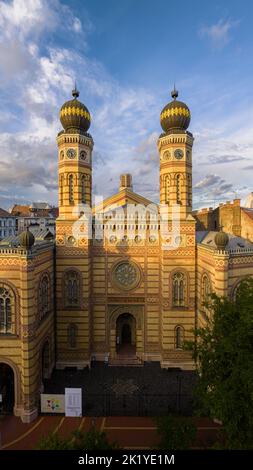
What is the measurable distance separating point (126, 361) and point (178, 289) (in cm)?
824

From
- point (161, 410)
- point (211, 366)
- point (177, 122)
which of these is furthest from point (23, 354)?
point (177, 122)

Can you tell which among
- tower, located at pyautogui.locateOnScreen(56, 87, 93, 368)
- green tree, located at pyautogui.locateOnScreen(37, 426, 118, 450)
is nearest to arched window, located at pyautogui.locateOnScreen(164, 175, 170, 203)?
tower, located at pyautogui.locateOnScreen(56, 87, 93, 368)

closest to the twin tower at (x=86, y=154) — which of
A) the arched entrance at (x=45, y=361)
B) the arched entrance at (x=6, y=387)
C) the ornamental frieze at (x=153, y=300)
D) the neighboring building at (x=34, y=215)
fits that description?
the ornamental frieze at (x=153, y=300)

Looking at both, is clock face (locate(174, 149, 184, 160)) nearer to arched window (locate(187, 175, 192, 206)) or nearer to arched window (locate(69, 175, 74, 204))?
arched window (locate(187, 175, 192, 206))

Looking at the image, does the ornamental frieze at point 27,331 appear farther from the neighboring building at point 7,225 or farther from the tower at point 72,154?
the neighboring building at point 7,225

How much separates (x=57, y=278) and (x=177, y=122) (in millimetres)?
17480

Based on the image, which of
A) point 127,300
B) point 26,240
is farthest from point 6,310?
point 127,300

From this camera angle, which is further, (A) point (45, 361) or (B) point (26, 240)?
(A) point (45, 361)

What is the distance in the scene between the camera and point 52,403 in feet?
63.4

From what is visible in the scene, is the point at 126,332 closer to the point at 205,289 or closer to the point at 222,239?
the point at 205,289

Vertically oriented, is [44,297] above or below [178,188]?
below

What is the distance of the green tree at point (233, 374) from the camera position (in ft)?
39.1

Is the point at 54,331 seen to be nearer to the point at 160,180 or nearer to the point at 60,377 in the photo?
the point at 60,377
